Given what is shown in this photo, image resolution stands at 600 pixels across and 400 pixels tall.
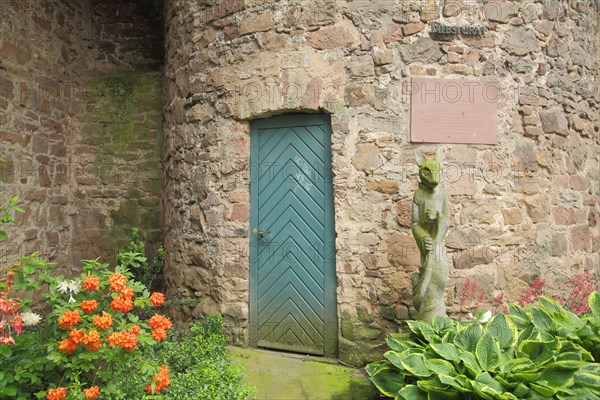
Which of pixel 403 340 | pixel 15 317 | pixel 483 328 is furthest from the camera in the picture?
pixel 403 340

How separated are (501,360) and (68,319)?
102 inches

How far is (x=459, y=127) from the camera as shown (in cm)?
479

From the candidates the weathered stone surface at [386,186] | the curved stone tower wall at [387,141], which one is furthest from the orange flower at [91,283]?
the weathered stone surface at [386,186]

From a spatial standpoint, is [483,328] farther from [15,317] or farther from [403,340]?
[15,317]

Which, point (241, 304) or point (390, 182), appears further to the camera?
point (241, 304)

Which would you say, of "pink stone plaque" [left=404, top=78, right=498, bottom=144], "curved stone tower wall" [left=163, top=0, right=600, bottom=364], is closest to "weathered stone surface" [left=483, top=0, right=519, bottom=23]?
"curved stone tower wall" [left=163, top=0, right=600, bottom=364]

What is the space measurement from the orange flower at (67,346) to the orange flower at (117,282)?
0.37m

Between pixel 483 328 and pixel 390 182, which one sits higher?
pixel 390 182

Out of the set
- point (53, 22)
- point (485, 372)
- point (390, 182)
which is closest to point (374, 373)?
point (485, 372)

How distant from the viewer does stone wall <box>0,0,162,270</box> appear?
256 inches

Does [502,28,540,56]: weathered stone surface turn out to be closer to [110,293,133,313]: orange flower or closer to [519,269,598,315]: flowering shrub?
[519,269,598,315]: flowering shrub

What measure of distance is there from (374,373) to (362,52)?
298cm

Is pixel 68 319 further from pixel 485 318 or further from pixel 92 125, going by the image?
pixel 92 125

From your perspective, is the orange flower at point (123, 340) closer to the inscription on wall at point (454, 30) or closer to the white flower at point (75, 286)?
the white flower at point (75, 286)
